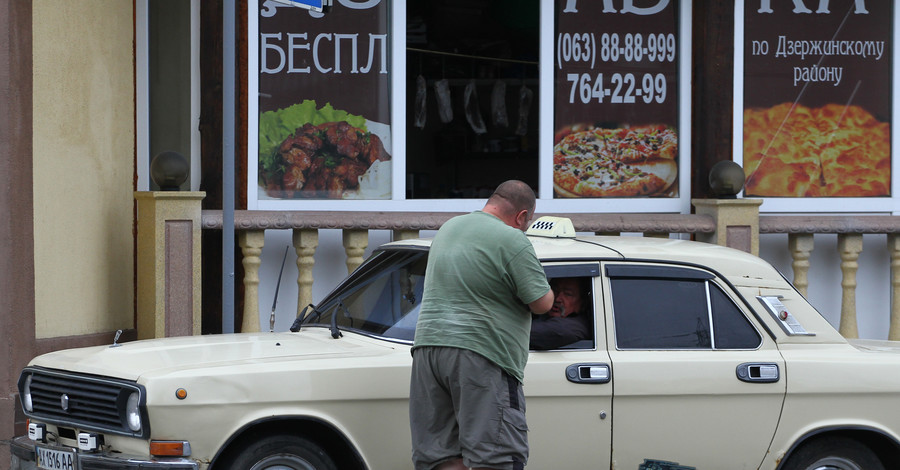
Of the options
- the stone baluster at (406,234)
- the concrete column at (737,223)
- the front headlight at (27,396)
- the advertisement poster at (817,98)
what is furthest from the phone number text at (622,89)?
the front headlight at (27,396)

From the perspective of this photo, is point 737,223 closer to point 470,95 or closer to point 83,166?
point 470,95

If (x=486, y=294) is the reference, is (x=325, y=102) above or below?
above

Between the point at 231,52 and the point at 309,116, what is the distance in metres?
3.67

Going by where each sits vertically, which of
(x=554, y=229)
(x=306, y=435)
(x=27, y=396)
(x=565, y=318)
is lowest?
(x=306, y=435)

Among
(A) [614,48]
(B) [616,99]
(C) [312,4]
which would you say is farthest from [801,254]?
(C) [312,4]

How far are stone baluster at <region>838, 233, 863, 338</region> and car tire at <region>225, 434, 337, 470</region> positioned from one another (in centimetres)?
579

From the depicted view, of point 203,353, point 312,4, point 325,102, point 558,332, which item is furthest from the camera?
point 325,102

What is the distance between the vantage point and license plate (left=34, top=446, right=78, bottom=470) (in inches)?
207

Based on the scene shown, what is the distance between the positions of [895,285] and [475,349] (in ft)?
19.8

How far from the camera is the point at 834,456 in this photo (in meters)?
5.95

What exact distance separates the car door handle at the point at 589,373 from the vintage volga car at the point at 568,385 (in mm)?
10

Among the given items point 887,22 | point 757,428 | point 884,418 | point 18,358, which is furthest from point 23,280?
point 887,22

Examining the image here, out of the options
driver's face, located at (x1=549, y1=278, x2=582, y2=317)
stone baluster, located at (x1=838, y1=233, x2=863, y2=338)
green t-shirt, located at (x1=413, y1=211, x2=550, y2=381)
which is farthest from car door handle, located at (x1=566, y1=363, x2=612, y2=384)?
stone baluster, located at (x1=838, y1=233, x2=863, y2=338)

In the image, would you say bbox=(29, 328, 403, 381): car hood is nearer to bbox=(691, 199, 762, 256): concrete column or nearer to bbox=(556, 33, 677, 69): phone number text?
bbox=(691, 199, 762, 256): concrete column
